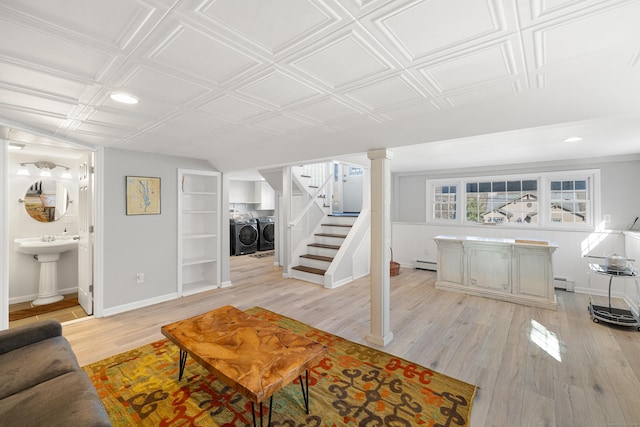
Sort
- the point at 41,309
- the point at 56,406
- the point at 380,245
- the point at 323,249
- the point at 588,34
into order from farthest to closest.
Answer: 1. the point at 323,249
2. the point at 41,309
3. the point at 380,245
4. the point at 56,406
5. the point at 588,34

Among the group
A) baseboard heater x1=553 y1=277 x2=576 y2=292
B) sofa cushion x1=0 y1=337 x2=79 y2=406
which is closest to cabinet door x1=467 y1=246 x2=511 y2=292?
baseboard heater x1=553 y1=277 x2=576 y2=292

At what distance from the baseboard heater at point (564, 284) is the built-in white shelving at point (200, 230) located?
5610 millimetres

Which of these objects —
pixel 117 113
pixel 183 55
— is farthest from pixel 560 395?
pixel 117 113

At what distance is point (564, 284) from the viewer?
175 inches

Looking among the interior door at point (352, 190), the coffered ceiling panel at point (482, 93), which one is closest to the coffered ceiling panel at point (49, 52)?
the coffered ceiling panel at point (482, 93)

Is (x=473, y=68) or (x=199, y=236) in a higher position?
(x=473, y=68)

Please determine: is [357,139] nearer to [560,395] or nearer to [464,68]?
[464,68]

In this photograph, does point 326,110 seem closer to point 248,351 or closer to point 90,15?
point 90,15

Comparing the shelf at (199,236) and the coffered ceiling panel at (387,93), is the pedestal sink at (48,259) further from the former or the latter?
the coffered ceiling panel at (387,93)

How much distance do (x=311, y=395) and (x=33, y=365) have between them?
1.74 metres

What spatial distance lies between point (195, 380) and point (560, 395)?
2.76m

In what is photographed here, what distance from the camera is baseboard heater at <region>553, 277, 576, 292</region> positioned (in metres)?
4.36

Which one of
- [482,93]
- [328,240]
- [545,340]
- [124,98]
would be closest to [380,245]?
[482,93]

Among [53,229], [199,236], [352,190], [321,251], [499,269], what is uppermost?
[352,190]
